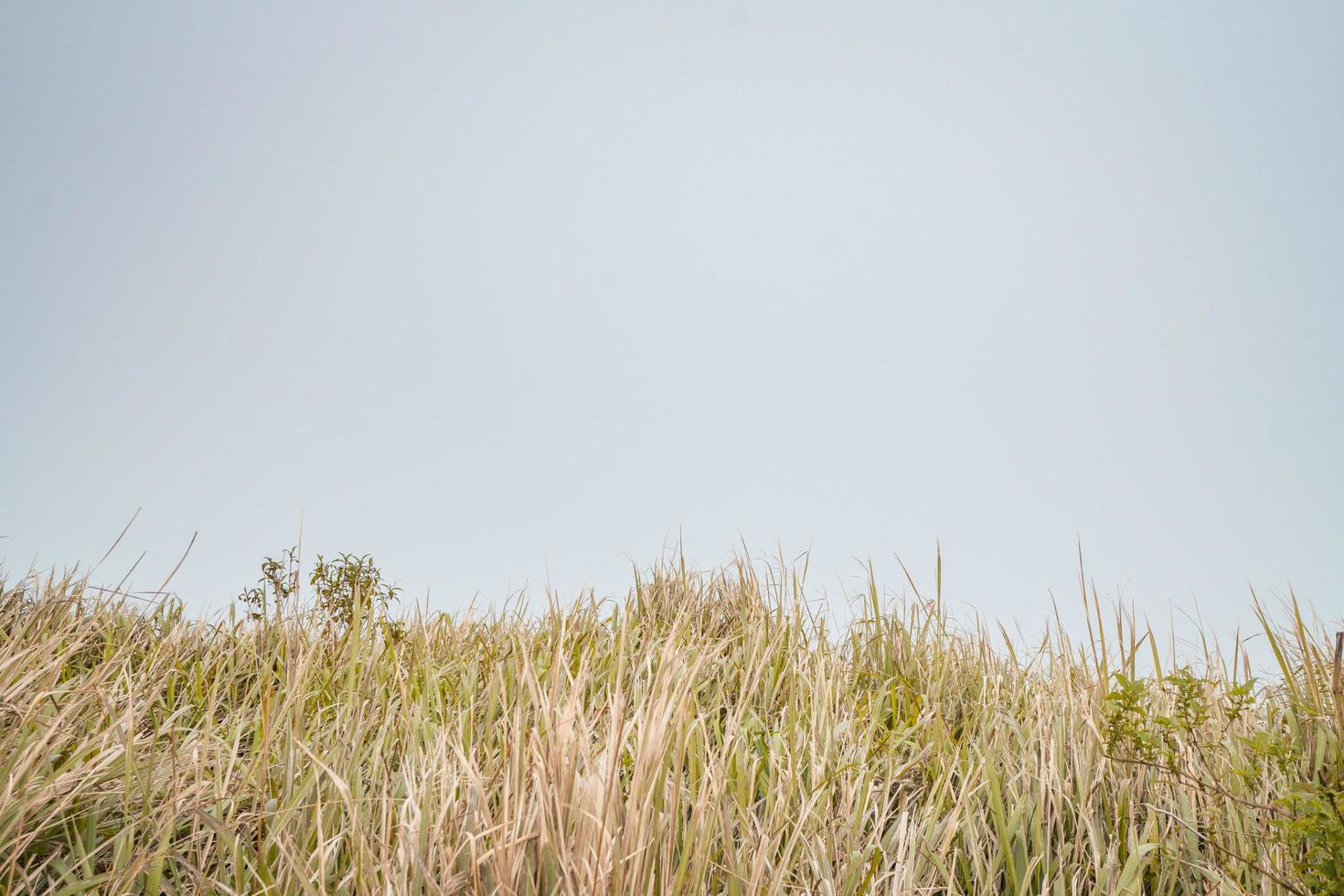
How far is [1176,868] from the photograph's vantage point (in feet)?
6.29

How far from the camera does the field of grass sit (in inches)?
59.8

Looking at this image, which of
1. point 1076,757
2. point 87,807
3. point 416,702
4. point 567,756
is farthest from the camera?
point 416,702

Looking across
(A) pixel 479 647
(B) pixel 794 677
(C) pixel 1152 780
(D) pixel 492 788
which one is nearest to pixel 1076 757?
(C) pixel 1152 780

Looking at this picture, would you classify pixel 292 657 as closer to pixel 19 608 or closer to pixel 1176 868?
pixel 19 608

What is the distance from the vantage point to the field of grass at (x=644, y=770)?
1520mm

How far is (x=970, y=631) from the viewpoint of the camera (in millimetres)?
3553

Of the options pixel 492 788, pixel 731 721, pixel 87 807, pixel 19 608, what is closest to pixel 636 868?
pixel 492 788

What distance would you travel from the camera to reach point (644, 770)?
5.08 feet

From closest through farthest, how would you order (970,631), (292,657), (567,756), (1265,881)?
(567,756) < (1265,881) < (292,657) < (970,631)

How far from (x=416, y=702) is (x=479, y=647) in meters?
0.72

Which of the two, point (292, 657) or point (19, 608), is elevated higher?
point (19, 608)

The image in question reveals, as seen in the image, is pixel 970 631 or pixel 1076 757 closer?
pixel 1076 757

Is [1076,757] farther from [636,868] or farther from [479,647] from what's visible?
[479,647]

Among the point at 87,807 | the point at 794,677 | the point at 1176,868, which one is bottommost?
the point at 1176,868
